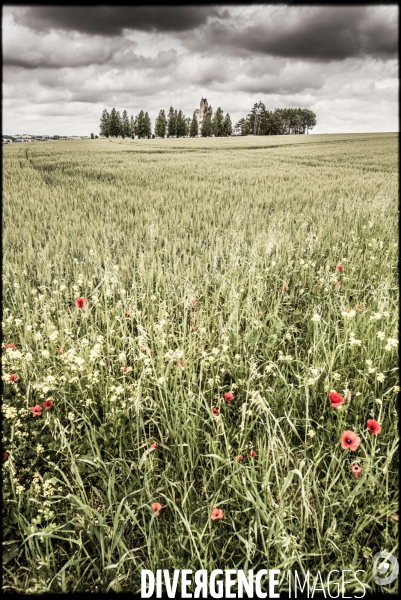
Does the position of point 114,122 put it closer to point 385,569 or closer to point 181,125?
point 181,125

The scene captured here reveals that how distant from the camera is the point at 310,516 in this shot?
5.15ft

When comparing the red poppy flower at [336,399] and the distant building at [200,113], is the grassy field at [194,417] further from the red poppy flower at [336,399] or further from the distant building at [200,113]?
the distant building at [200,113]

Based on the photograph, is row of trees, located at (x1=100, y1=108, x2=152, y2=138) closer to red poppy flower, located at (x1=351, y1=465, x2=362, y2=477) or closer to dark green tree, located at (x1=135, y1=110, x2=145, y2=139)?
dark green tree, located at (x1=135, y1=110, x2=145, y2=139)

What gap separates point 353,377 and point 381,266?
6.18 ft

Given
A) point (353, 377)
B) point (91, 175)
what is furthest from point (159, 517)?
point (91, 175)

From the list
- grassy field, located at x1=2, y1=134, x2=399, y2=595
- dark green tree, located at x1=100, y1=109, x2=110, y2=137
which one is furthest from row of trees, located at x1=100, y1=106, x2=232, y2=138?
grassy field, located at x1=2, y1=134, x2=399, y2=595

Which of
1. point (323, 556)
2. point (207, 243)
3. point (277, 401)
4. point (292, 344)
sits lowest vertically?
point (323, 556)

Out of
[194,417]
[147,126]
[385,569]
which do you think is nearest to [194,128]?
[147,126]

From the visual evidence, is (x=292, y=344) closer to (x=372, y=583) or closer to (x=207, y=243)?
(x=372, y=583)

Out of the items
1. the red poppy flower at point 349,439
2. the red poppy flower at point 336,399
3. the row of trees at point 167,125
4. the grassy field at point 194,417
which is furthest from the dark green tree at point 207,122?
the red poppy flower at point 349,439

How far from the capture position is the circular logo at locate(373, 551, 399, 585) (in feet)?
4.08

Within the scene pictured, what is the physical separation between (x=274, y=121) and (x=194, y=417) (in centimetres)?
8942

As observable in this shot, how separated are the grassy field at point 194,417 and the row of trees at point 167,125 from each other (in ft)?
235

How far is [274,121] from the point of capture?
79688mm
